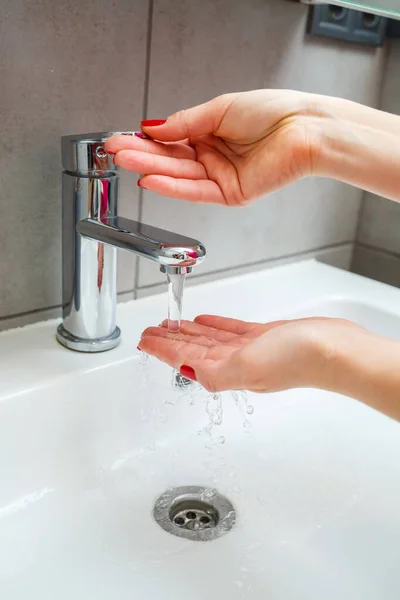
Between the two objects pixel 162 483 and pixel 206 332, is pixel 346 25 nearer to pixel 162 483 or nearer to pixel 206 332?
pixel 206 332

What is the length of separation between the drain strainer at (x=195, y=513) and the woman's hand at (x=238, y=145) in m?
0.25

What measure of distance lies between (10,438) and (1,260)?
16 centimetres

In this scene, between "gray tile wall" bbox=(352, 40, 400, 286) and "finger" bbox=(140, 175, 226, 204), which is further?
"gray tile wall" bbox=(352, 40, 400, 286)

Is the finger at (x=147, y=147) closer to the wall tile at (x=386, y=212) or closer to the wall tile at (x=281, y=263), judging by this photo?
the wall tile at (x=281, y=263)

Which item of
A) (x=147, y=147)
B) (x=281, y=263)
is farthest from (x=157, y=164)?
(x=281, y=263)

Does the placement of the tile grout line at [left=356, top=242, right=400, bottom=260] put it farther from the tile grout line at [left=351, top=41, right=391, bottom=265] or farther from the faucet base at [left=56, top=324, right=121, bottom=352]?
the faucet base at [left=56, top=324, right=121, bottom=352]

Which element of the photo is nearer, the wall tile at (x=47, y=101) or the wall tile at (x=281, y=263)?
the wall tile at (x=47, y=101)

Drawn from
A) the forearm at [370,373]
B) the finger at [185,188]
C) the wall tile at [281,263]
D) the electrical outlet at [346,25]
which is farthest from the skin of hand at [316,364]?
the electrical outlet at [346,25]

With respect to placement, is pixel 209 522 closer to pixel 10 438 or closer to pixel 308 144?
pixel 10 438

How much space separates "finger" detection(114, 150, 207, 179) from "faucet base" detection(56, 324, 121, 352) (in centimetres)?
17

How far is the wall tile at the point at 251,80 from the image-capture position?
0.64 metres

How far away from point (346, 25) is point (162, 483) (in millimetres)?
587

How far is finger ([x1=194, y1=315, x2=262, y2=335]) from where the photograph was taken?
53 cm

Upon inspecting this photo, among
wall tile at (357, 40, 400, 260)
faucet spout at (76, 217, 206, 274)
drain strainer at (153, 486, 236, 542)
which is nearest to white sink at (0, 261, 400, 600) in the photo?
drain strainer at (153, 486, 236, 542)
